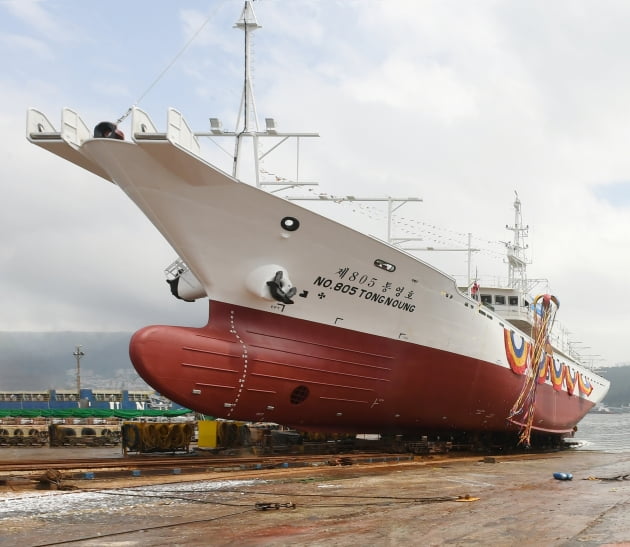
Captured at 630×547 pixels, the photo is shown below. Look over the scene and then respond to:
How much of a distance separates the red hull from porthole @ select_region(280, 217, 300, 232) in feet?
6.35

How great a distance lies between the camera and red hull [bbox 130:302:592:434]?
14.3 meters

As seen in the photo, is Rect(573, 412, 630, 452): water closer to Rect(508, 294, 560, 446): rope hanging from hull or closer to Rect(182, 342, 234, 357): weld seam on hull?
Rect(508, 294, 560, 446): rope hanging from hull

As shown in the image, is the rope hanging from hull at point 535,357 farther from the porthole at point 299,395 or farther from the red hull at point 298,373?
the porthole at point 299,395

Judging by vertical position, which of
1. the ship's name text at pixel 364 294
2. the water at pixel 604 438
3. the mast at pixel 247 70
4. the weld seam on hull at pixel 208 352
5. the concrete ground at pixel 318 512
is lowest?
the water at pixel 604 438

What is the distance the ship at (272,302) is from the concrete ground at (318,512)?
9.51 ft

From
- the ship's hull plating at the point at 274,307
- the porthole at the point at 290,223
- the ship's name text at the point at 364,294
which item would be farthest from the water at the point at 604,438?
the porthole at the point at 290,223

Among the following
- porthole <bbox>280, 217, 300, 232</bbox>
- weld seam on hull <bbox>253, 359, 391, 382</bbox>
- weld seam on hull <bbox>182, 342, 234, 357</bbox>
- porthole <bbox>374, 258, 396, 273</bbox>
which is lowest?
weld seam on hull <bbox>253, 359, 391, 382</bbox>

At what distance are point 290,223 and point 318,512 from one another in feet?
27.0

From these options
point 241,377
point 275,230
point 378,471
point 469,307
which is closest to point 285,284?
point 275,230

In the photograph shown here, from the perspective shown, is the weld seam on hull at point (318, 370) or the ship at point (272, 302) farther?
the weld seam on hull at point (318, 370)

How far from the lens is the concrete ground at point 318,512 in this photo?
6.80 meters

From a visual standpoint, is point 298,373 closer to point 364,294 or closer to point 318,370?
point 318,370

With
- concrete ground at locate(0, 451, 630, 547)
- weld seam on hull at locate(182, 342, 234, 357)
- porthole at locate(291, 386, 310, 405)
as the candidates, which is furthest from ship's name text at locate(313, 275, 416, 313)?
concrete ground at locate(0, 451, 630, 547)

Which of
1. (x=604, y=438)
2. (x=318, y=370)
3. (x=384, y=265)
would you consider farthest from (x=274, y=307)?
(x=604, y=438)
